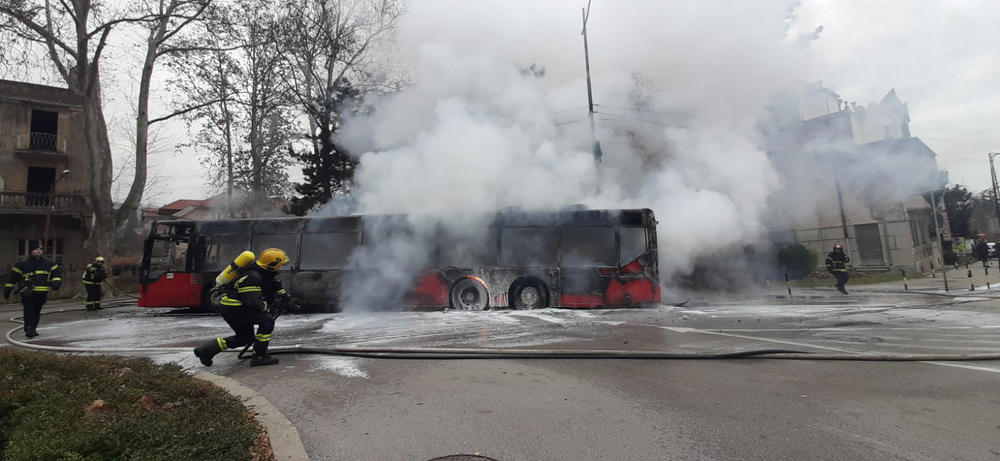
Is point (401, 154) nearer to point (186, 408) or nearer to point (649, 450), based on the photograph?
point (186, 408)

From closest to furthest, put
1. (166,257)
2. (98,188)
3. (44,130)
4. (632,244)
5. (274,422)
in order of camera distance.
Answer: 1. (274,422)
2. (632,244)
3. (166,257)
4. (98,188)
5. (44,130)

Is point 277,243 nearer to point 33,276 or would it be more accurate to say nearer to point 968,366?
point 33,276

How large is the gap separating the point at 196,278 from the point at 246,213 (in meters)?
14.6

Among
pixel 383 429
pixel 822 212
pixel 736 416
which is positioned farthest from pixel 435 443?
pixel 822 212

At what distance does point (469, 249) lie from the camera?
11133 mm

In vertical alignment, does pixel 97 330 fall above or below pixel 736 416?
above

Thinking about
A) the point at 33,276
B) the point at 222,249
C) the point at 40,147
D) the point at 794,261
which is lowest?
the point at 794,261

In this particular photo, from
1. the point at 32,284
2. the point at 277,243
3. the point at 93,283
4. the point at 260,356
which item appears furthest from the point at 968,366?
the point at 93,283

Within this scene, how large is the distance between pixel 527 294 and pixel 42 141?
1084 inches

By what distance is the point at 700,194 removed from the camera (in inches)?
492

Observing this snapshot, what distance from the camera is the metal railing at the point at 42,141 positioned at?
2470 cm

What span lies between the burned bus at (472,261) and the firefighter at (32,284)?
338 cm

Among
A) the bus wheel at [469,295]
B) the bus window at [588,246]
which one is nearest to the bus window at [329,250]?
the bus wheel at [469,295]

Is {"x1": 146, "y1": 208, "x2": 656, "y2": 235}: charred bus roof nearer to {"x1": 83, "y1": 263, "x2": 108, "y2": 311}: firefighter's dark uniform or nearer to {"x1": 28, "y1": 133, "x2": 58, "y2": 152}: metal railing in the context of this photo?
{"x1": 83, "y1": 263, "x2": 108, "y2": 311}: firefighter's dark uniform
